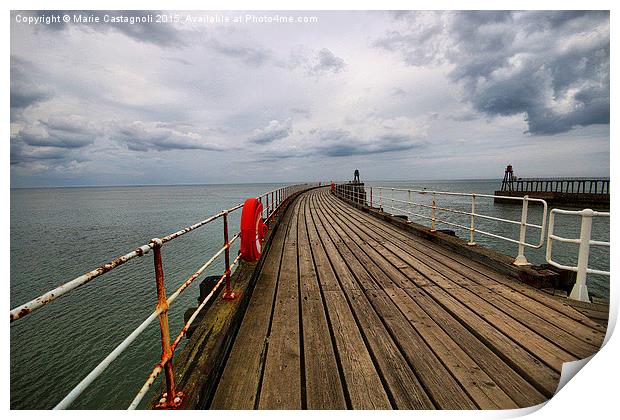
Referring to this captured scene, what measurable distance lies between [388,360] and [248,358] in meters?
1.12

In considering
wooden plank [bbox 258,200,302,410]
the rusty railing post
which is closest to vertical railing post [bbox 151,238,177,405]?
the rusty railing post

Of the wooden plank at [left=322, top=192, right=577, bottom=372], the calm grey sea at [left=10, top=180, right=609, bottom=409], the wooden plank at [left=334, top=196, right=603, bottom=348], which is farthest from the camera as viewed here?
the calm grey sea at [left=10, top=180, right=609, bottom=409]

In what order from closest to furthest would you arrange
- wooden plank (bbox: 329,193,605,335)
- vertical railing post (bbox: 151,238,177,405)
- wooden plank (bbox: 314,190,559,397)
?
1. vertical railing post (bbox: 151,238,177,405)
2. wooden plank (bbox: 314,190,559,397)
3. wooden plank (bbox: 329,193,605,335)

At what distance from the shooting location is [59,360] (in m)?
6.57

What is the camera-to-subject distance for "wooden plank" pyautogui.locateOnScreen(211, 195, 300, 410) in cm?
190

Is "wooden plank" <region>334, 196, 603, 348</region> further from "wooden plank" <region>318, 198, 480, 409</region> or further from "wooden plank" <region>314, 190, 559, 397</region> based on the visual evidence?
"wooden plank" <region>318, 198, 480, 409</region>

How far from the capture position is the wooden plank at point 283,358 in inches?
74.7

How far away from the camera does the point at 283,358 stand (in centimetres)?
227

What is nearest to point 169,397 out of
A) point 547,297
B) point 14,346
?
point 547,297

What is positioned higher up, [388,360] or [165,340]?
[165,340]

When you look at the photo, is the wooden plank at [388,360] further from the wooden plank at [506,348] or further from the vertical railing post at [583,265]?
the vertical railing post at [583,265]

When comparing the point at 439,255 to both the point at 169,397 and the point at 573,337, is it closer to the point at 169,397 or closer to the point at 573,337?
the point at 573,337

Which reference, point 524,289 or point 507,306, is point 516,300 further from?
point 524,289

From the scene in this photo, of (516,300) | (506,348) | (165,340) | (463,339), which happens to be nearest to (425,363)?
(463,339)
